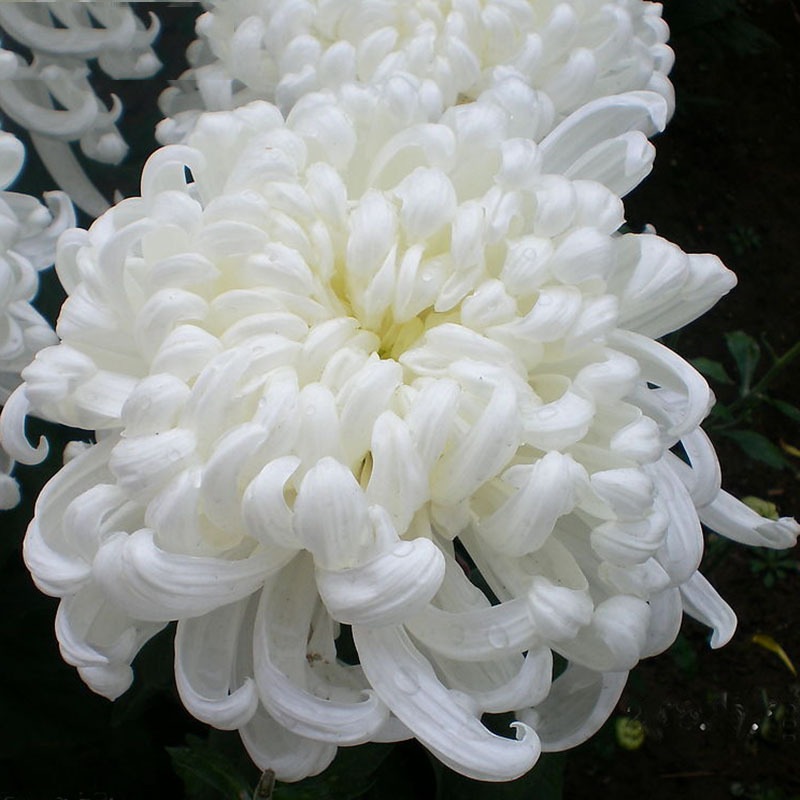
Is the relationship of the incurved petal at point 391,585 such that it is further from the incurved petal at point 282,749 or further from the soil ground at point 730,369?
the soil ground at point 730,369

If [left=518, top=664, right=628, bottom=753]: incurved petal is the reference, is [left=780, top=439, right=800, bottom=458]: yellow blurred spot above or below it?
below

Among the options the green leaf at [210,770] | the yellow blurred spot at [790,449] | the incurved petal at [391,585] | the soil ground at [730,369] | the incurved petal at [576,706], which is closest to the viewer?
the incurved petal at [391,585]

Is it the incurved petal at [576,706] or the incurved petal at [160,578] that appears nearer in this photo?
the incurved petal at [160,578]

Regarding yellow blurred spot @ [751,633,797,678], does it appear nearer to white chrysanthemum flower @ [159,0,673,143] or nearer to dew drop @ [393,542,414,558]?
white chrysanthemum flower @ [159,0,673,143]

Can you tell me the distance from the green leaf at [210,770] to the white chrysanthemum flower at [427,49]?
0.56 metres

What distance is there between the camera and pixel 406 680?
26.9 inches

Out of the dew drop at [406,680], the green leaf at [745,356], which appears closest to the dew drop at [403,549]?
the dew drop at [406,680]

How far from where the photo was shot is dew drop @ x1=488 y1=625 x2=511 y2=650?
674 millimetres

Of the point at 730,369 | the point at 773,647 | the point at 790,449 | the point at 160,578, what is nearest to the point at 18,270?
the point at 160,578

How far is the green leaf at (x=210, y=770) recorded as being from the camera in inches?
34.5

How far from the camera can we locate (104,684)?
2.26 feet

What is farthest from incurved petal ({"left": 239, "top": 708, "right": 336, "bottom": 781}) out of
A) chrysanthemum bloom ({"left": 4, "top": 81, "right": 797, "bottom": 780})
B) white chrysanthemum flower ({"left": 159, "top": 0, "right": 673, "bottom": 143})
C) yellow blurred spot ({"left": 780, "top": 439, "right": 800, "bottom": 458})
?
yellow blurred spot ({"left": 780, "top": 439, "right": 800, "bottom": 458})

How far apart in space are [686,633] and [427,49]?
1.56 meters

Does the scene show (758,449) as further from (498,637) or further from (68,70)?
(68,70)
